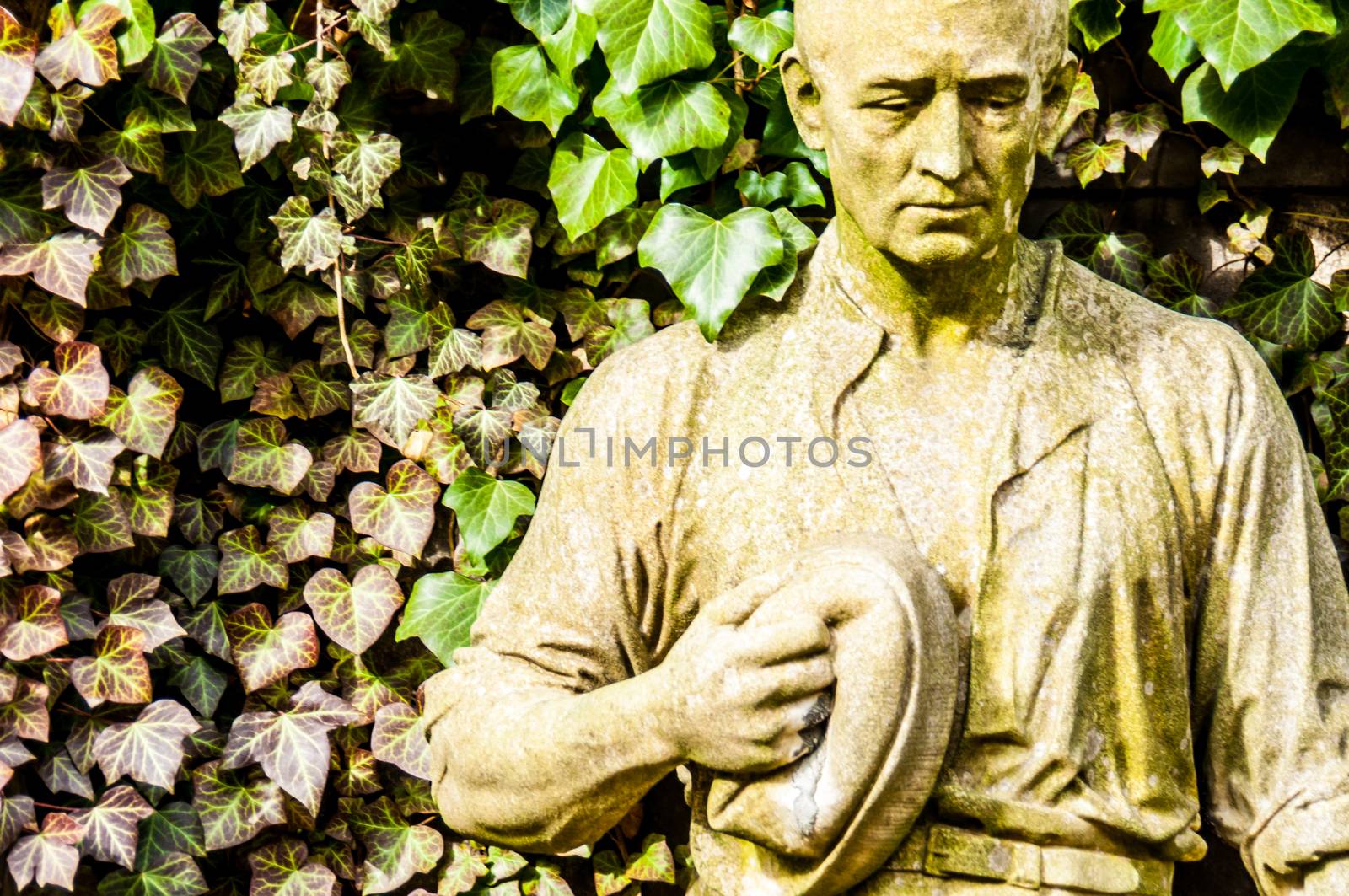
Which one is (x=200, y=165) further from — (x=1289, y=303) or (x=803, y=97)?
(x=1289, y=303)

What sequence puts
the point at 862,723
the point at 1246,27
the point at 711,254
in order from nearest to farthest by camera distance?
the point at 862,723
the point at 711,254
the point at 1246,27

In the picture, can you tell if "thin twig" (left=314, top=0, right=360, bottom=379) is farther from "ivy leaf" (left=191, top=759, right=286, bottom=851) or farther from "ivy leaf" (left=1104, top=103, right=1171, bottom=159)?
"ivy leaf" (left=1104, top=103, right=1171, bottom=159)

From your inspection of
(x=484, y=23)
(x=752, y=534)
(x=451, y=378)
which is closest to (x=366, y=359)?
(x=451, y=378)

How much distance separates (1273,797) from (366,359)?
176 cm

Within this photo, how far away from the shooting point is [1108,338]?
2051 millimetres

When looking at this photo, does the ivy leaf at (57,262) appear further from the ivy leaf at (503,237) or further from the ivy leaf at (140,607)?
the ivy leaf at (503,237)

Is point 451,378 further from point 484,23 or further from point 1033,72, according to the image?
point 1033,72

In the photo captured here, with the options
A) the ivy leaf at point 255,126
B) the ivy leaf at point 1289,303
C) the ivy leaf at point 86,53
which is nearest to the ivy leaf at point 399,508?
the ivy leaf at point 255,126

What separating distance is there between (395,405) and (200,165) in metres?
0.56

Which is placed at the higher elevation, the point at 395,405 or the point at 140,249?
the point at 140,249

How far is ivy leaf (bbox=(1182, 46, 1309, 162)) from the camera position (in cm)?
269

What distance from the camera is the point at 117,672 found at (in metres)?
2.89

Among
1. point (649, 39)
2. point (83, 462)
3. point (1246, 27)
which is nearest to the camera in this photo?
point (1246, 27)

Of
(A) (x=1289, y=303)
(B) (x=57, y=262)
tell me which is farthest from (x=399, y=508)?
(A) (x=1289, y=303)
